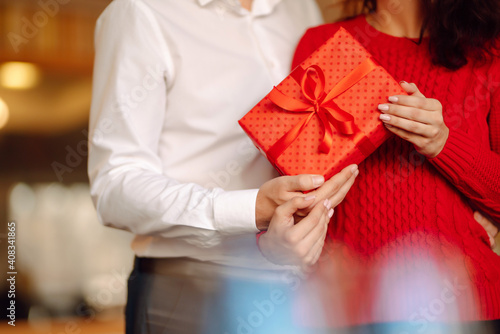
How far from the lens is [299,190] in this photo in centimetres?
78

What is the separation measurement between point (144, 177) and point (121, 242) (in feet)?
4.70

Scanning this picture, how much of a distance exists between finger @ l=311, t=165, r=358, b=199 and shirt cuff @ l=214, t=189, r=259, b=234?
0.35 feet

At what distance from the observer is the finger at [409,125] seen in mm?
779

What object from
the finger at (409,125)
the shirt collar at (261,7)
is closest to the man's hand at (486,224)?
the finger at (409,125)

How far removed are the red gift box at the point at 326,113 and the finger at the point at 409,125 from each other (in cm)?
2

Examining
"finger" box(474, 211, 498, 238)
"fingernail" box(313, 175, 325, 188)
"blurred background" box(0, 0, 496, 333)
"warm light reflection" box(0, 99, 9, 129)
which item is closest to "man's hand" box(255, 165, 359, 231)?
"fingernail" box(313, 175, 325, 188)

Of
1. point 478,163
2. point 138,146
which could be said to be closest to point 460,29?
point 478,163

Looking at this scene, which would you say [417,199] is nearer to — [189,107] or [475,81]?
[475,81]

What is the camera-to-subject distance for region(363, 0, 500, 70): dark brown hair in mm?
914

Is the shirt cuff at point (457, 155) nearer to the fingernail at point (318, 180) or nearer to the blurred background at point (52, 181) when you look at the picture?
the fingernail at point (318, 180)

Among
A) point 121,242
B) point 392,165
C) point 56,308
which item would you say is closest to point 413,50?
point 392,165

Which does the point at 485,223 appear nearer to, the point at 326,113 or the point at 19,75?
the point at 326,113

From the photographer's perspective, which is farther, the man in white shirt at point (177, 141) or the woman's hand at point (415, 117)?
the man in white shirt at point (177, 141)

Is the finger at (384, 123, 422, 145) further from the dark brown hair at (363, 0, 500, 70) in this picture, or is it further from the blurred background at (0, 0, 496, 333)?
the blurred background at (0, 0, 496, 333)
